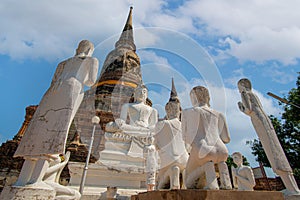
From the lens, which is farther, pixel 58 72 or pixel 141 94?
pixel 141 94

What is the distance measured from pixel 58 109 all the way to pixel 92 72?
34.8 inches

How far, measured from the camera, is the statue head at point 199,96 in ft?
12.5

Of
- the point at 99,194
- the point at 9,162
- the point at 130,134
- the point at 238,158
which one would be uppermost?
the point at 9,162

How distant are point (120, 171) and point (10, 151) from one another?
11.0 meters

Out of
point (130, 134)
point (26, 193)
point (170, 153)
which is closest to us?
point (26, 193)

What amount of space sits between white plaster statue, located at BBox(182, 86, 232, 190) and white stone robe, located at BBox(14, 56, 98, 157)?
1819 millimetres

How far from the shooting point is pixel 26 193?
8.64 ft

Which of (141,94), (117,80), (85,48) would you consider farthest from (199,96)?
(117,80)

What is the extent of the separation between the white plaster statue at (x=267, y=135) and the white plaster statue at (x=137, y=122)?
3589 mm

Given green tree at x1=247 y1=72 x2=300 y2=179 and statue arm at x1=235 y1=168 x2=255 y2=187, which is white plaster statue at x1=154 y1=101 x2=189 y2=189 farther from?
green tree at x1=247 y1=72 x2=300 y2=179

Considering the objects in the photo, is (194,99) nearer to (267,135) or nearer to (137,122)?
(267,135)

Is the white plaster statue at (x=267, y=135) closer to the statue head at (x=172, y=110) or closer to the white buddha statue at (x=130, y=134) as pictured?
the statue head at (x=172, y=110)

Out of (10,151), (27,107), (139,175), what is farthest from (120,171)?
(27,107)

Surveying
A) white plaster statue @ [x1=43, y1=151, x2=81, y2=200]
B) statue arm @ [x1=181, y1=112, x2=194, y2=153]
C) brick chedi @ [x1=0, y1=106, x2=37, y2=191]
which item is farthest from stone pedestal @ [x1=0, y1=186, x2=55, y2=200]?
brick chedi @ [x1=0, y1=106, x2=37, y2=191]
